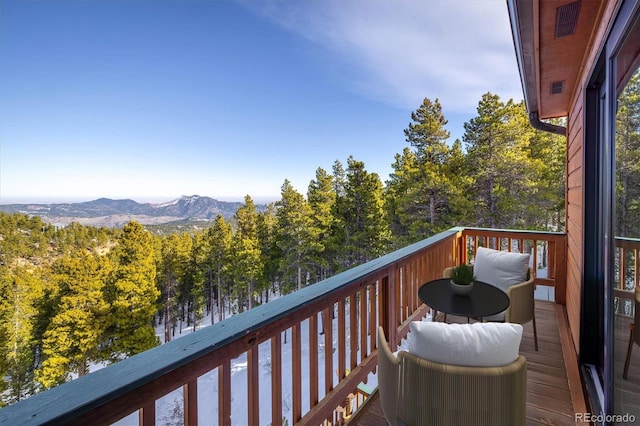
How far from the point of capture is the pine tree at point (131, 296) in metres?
14.9

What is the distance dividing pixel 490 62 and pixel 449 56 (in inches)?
42.1

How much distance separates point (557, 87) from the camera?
3236 mm

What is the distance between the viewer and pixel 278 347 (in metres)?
1.41

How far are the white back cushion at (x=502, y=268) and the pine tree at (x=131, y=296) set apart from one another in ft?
54.2

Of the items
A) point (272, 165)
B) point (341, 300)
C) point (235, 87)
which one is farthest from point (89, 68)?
point (341, 300)

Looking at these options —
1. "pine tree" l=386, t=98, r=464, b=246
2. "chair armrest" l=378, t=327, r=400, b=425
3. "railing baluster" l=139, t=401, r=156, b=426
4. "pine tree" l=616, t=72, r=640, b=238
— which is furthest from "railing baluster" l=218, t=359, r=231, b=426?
"pine tree" l=386, t=98, r=464, b=246

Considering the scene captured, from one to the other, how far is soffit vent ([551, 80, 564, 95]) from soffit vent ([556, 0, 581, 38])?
3.80 ft

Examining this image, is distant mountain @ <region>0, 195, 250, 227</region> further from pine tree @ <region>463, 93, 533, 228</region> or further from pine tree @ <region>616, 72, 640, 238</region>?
pine tree @ <region>616, 72, 640, 238</region>

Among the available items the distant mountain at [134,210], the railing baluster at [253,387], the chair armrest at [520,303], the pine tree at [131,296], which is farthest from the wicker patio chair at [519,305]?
the distant mountain at [134,210]

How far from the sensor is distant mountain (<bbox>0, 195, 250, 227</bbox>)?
101ft

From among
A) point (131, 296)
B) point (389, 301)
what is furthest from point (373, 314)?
point (131, 296)

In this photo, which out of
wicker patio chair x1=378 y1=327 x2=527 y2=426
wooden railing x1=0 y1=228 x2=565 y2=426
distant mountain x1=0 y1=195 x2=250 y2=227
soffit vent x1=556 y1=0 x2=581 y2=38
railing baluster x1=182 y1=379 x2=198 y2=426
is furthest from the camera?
distant mountain x1=0 y1=195 x2=250 y2=227

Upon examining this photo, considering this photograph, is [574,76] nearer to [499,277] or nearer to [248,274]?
[499,277]

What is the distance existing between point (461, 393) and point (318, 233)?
1654 cm
